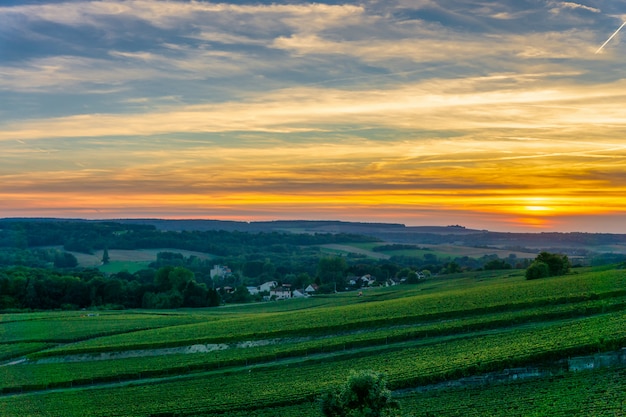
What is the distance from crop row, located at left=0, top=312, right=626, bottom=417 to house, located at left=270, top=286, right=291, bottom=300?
316 ft

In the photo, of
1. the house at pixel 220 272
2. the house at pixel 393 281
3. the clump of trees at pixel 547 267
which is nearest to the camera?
the clump of trees at pixel 547 267

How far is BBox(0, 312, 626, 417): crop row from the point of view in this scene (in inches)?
1439

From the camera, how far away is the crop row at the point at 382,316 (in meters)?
55.1

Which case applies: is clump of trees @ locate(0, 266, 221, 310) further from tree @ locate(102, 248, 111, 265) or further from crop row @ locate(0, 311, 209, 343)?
tree @ locate(102, 248, 111, 265)

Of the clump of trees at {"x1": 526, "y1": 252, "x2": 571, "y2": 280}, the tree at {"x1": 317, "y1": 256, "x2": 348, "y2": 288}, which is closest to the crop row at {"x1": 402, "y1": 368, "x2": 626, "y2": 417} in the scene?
the clump of trees at {"x1": 526, "y1": 252, "x2": 571, "y2": 280}

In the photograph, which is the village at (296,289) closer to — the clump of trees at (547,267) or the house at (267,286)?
the house at (267,286)

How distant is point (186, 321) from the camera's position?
3214 inches

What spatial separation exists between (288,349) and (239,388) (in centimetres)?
1022

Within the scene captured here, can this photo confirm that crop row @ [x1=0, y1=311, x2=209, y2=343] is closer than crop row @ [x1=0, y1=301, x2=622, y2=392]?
No

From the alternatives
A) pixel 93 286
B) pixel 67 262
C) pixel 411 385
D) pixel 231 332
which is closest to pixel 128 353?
pixel 231 332

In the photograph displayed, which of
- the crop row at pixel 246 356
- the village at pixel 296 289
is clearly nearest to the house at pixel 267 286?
the village at pixel 296 289

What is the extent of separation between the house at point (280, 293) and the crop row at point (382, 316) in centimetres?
7321

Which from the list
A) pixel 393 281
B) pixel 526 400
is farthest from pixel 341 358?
pixel 393 281

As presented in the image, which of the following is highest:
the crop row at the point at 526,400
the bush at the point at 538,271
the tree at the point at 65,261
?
the bush at the point at 538,271
